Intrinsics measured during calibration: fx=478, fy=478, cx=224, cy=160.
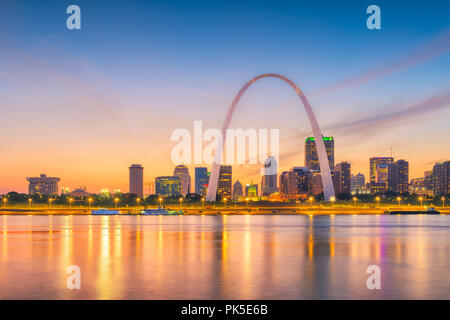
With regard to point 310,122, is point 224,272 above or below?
below

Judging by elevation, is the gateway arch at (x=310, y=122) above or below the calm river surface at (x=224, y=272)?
above

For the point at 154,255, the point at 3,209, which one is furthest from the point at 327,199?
the point at 154,255

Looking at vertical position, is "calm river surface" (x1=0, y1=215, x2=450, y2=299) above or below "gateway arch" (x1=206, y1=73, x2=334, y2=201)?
below

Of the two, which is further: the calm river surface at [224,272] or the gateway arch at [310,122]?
the gateway arch at [310,122]

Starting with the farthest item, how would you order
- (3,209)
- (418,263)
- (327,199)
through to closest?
(3,209)
(327,199)
(418,263)

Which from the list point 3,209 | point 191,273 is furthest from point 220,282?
point 3,209

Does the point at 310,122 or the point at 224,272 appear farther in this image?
the point at 310,122

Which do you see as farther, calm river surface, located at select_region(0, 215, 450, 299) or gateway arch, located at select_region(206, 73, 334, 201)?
gateway arch, located at select_region(206, 73, 334, 201)
